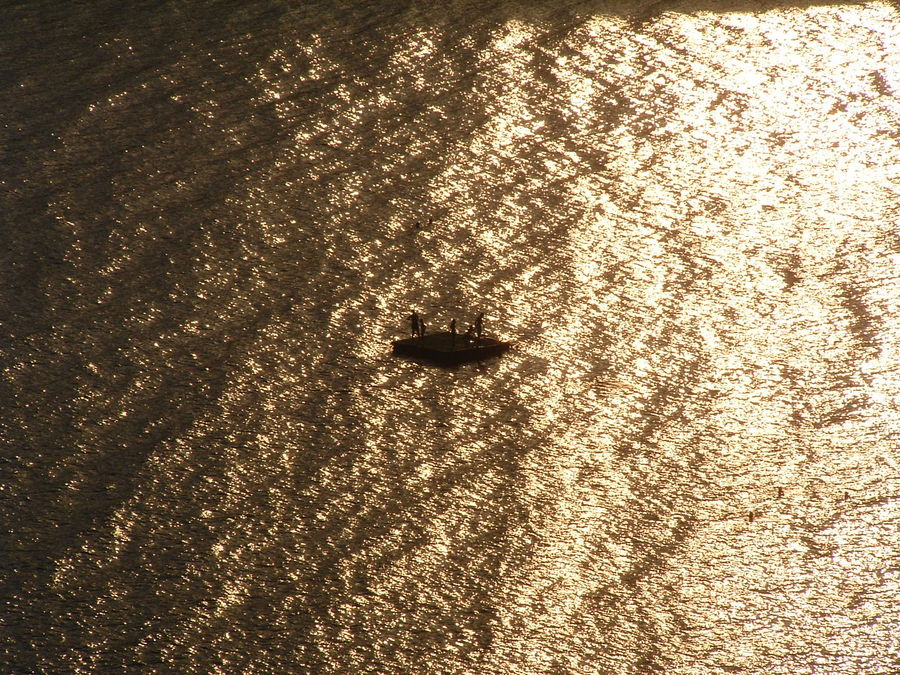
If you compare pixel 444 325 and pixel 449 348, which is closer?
pixel 449 348

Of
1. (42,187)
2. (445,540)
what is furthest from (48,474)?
(42,187)

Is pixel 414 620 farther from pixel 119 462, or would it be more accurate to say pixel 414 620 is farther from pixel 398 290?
pixel 398 290

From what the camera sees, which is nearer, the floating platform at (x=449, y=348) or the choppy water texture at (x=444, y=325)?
the choppy water texture at (x=444, y=325)

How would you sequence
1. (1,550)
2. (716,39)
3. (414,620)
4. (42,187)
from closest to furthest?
(414,620)
(1,550)
(42,187)
(716,39)
